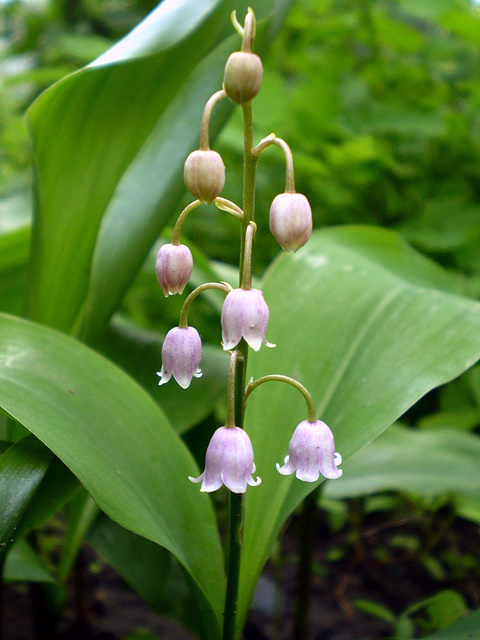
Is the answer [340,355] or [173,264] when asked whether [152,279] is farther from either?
[173,264]

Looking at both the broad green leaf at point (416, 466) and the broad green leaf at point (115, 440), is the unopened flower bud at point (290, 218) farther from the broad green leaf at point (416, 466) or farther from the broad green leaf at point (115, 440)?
the broad green leaf at point (416, 466)

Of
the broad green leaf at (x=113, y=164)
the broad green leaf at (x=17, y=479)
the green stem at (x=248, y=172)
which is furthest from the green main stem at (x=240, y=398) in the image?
the broad green leaf at (x=113, y=164)

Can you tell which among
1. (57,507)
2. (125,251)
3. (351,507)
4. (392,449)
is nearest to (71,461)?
(57,507)

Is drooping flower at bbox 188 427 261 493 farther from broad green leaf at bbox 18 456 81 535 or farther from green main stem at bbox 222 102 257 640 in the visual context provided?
broad green leaf at bbox 18 456 81 535

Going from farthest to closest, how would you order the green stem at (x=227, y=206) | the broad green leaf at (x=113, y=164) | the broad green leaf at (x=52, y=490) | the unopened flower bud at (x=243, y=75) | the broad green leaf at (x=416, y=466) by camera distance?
the broad green leaf at (x=416, y=466) → the broad green leaf at (x=113, y=164) → the broad green leaf at (x=52, y=490) → the green stem at (x=227, y=206) → the unopened flower bud at (x=243, y=75)

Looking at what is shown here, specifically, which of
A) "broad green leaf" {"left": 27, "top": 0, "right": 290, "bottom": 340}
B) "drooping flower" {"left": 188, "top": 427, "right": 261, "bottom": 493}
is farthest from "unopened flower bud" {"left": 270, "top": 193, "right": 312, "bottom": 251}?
"broad green leaf" {"left": 27, "top": 0, "right": 290, "bottom": 340}

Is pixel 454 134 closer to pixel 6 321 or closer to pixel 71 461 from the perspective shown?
pixel 6 321
